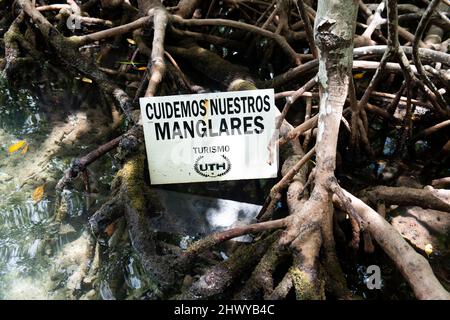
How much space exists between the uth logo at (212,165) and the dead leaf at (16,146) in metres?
1.21

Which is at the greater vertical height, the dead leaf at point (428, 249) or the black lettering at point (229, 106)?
the black lettering at point (229, 106)

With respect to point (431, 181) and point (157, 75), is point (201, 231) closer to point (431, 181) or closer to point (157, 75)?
point (157, 75)

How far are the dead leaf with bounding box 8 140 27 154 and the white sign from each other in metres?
1.03

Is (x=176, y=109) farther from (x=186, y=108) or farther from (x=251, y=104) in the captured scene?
(x=251, y=104)

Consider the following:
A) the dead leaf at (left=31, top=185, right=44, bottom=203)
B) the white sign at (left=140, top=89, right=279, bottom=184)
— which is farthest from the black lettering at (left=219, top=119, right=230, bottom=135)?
the dead leaf at (left=31, top=185, right=44, bottom=203)

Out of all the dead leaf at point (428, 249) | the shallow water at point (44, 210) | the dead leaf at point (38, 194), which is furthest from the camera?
the dead leaf at point (38, 194)

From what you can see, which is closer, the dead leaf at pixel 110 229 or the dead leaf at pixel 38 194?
the dead leaf at pixel 110 229

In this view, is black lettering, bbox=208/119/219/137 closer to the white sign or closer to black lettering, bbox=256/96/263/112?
the white sign

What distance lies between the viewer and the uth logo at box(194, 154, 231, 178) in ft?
6.27

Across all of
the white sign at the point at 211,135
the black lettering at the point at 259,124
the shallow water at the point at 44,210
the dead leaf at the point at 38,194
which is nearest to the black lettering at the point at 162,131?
the white sign at the point at 211,135

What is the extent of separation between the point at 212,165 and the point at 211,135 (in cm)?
13

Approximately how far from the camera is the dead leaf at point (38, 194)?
2.21 metres

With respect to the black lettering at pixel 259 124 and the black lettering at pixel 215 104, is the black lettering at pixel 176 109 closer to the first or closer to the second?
the black lettering at pixel 215 104

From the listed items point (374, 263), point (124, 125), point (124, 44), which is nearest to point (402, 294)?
point (374, 263)
